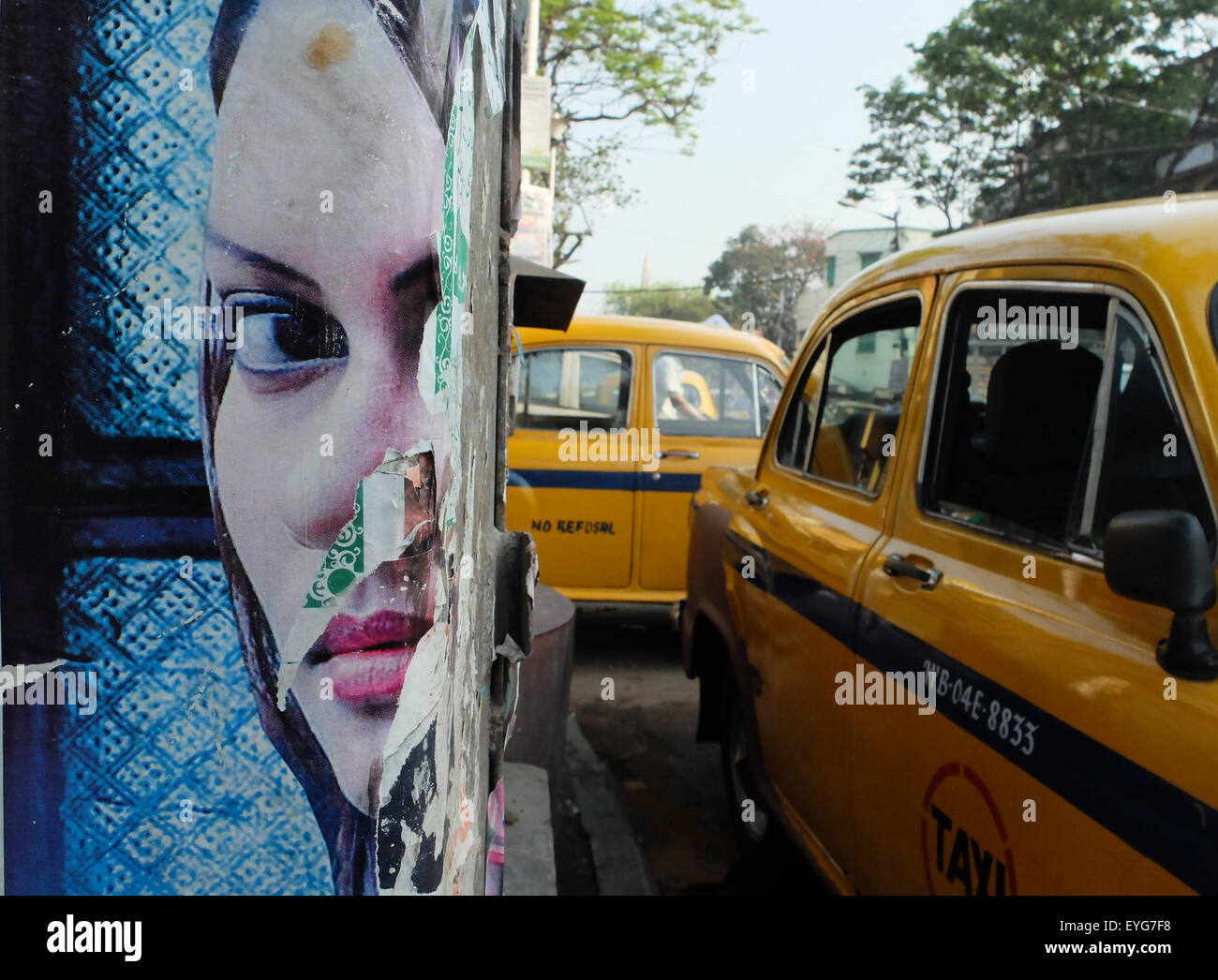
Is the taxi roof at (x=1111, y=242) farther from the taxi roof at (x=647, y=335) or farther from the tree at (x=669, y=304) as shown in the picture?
the tree at (x=669, y=304)

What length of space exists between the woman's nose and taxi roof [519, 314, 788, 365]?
4746 mm

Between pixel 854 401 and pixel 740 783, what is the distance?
148 cm

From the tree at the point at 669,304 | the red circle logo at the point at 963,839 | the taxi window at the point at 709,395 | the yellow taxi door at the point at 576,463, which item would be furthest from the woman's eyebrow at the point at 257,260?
the tree at the point at 669,304

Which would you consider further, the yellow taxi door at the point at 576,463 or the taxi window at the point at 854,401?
the yellow taxi door at the point at 576,463

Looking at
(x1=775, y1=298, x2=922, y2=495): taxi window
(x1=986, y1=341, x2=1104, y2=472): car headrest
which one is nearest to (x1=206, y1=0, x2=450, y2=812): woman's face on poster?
(x1=986, y1=341, x2=1104, y2=472): car headrest

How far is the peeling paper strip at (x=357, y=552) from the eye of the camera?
114cm

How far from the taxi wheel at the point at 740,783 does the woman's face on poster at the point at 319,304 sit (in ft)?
7.61

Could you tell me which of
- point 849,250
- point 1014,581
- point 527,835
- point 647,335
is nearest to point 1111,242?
point 1014,581

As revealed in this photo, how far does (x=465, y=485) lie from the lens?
59.1 inches

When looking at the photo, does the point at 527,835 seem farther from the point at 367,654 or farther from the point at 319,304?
the point at 319,304

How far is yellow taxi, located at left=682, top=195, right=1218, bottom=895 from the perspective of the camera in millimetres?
1405

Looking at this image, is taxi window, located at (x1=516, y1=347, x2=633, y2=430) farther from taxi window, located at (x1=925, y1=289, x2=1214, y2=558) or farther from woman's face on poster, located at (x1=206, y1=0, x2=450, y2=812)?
woman's face on poster, located at (x1=206, y1=0, x2=450, y2=812)

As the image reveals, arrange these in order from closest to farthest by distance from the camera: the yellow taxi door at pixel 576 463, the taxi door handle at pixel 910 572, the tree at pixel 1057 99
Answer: the taxi door handle at pixel 910 572 < the yellow taxi door at pixel 576 463 < the tree at pixel 1057 99

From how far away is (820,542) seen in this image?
2637 millimetres
